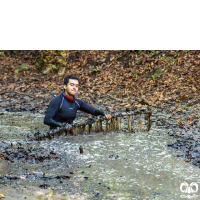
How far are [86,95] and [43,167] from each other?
6951 millimetres

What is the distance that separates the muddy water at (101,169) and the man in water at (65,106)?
1.65ft

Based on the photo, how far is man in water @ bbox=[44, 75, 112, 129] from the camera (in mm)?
6962

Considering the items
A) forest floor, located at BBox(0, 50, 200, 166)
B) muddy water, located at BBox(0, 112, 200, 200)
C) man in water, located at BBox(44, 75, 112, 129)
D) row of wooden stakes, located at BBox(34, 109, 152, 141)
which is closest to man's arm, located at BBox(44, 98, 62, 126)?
man in water, located at BBox(44, 75, 112, 129)

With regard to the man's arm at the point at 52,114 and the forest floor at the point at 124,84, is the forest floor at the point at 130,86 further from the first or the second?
the man's arm at the point at 52,114

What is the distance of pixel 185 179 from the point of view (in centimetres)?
470

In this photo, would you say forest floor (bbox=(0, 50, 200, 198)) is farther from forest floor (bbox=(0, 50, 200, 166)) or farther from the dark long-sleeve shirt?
the dark long-sleeve shirt

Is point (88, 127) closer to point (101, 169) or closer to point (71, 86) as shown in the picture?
point (71, 86)

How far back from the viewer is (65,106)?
7168mm

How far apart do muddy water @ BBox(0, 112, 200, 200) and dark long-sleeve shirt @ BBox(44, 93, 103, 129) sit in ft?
1.58

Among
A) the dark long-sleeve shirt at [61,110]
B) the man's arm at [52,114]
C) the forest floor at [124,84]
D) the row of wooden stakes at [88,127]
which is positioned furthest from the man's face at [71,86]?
the forest floor at [124,84]

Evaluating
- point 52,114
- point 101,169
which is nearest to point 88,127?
point 52,114

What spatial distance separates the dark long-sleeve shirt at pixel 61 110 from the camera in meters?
6.94

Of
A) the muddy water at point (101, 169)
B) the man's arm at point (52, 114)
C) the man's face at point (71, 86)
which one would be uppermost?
the man's face at point (71, 86)
